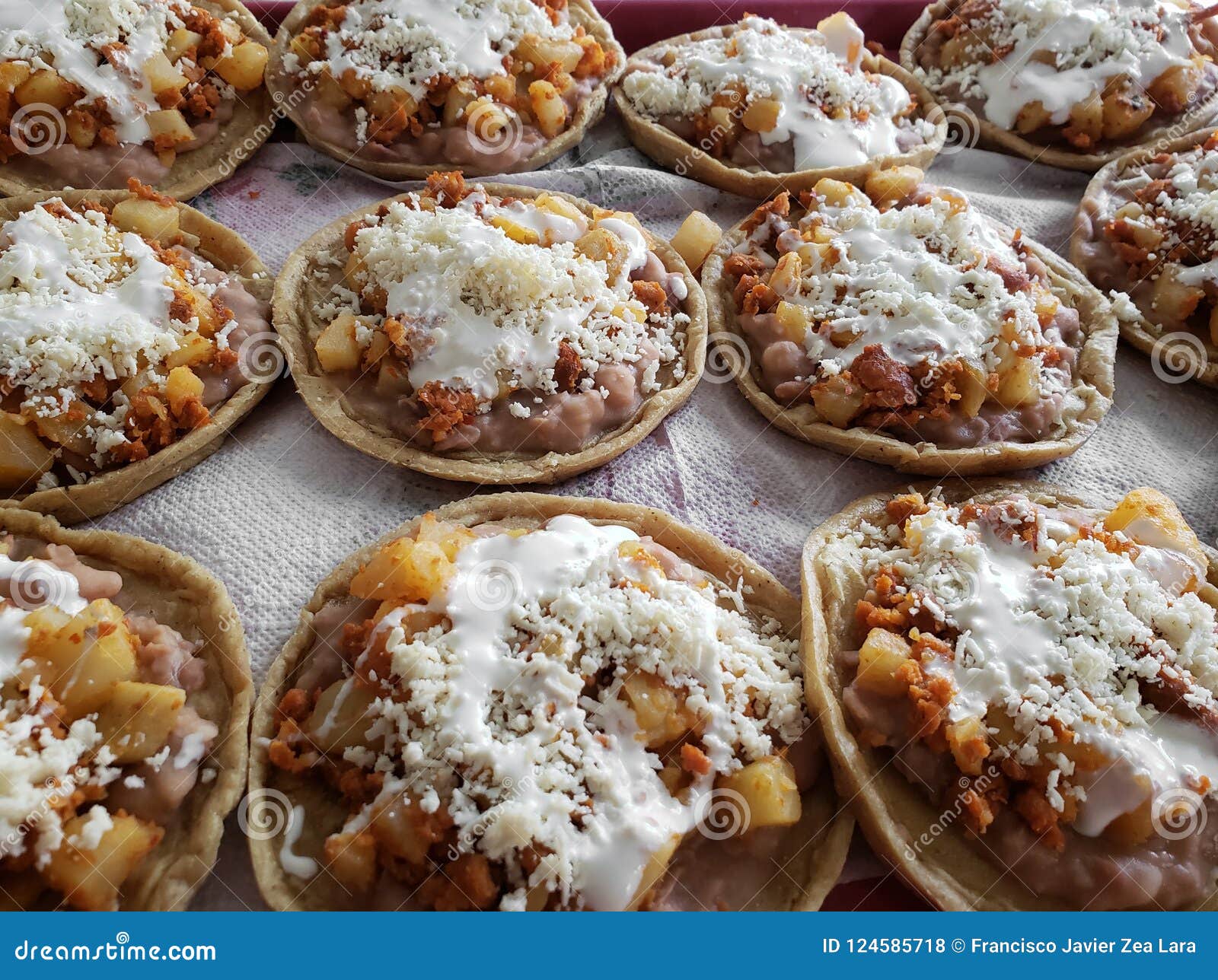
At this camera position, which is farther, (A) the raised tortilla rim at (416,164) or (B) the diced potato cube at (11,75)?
(A) the raised tortilla rim at (416,164)

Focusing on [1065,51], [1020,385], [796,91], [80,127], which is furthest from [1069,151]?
[80,127]

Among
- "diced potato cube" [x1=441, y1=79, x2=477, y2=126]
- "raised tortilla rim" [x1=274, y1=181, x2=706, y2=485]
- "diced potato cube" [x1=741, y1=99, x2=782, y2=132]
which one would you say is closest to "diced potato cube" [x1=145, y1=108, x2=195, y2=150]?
"raised tortilla rim" [x1=274, y1=181, x2=706, y2=485]

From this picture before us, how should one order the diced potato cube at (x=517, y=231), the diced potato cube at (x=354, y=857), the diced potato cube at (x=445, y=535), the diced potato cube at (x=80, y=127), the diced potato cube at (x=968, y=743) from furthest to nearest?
1. the diced potato cube at (x=80, y=127)
2. the diced potato cube at (x=517, y=231)
3. the diced potato cube at (x=445, y=535)
4. the diced potato cube at (x=968, y=743)
5. the diced potato cube at (x=354, y=857)

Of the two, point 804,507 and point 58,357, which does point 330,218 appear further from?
point 804,507

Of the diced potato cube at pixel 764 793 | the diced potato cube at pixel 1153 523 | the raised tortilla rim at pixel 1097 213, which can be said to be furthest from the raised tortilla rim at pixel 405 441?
the raised tortilla rim at pixel 1097 213

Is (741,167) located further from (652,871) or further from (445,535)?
(652,871)

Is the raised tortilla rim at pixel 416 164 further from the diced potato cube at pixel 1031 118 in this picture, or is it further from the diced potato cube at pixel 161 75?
the diced potato cube at pixel 1031 118
